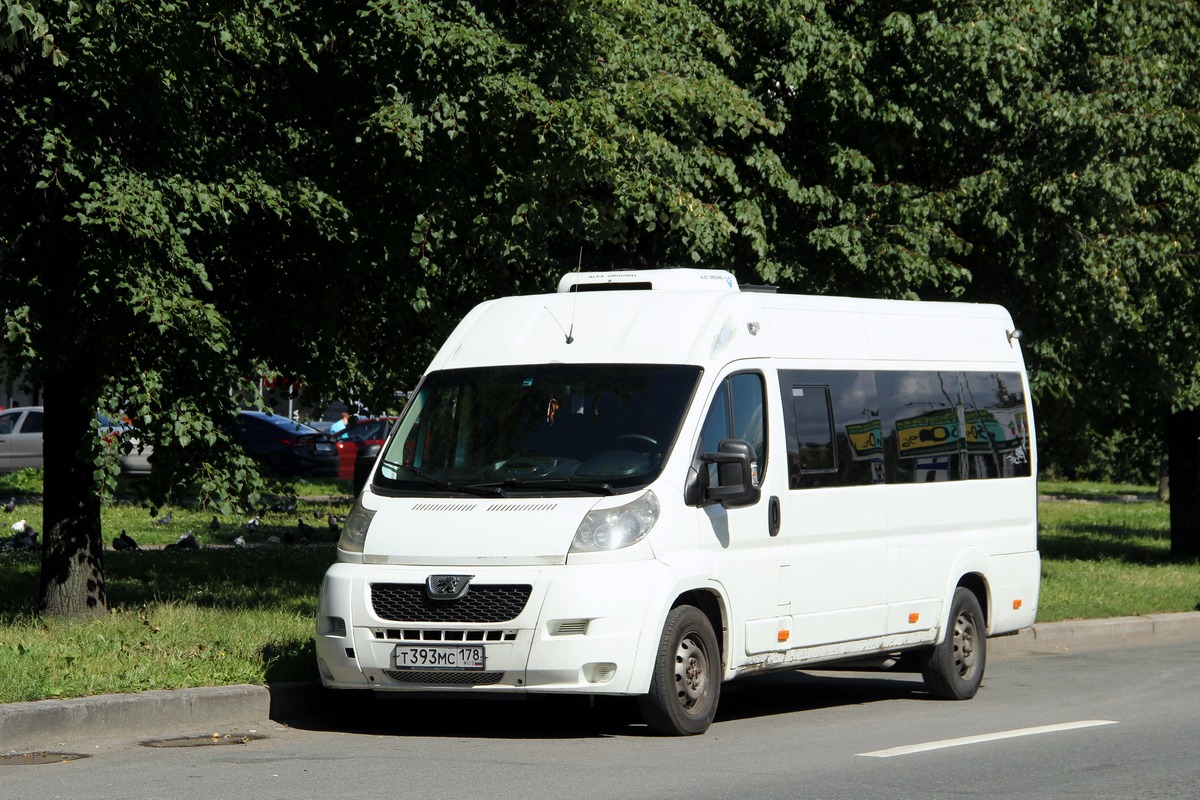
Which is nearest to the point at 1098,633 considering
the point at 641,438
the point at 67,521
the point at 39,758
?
the point at 641,438

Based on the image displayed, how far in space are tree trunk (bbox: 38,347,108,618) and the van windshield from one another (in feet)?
12.9

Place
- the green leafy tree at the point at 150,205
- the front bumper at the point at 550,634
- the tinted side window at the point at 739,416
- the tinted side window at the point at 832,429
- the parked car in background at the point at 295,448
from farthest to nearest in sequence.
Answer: the parked car in background at the point at 295,448 → the green leafy tree at the point at 150,205 → the tinted side window at the point at 832,429 → the tinted side window at the point at 739,416 → the front bumper at the point at 550,634

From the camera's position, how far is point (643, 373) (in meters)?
9.38

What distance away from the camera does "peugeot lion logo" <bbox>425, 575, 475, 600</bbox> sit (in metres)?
8.53

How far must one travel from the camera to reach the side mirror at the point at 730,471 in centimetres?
888

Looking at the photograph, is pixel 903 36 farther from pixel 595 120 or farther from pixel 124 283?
pixel 124 283

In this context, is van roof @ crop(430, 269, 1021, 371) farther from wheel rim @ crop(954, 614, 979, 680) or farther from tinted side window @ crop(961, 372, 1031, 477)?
wheel rim @ crop(954, 614, 979, 680)

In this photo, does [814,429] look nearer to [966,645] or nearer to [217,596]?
[966,645]

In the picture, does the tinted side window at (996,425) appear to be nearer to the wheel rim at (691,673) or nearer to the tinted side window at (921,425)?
the tinted side window at (921,425)

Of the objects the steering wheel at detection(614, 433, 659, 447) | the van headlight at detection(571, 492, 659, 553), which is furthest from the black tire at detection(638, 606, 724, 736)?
the steering wheel at detection(614, 433, 659, 447)

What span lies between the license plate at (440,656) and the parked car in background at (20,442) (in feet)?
94.1

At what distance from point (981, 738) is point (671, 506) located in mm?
2134

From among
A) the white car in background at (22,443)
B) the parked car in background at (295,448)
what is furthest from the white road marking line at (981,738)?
the parked car in background at (295,448)

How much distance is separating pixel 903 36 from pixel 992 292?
10.4 feet
